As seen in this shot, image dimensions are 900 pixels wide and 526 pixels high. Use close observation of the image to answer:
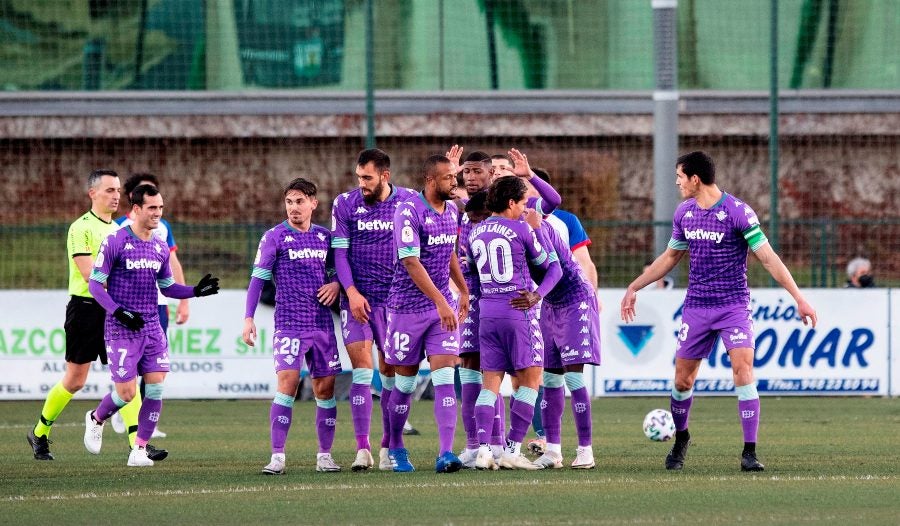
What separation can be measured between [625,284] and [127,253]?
35.7 feet

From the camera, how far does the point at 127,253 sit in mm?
10828

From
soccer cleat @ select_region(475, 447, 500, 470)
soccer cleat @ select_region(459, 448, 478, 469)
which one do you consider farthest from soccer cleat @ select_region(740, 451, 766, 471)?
soccer cleat @ select_region(459, 448, 478, 469)

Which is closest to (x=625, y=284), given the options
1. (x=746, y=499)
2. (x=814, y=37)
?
(x=814, y=37)

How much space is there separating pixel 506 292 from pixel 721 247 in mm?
1405

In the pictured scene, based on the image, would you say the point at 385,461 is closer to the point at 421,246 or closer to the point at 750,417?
the point at 421,246

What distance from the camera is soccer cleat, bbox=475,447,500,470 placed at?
10.0 m

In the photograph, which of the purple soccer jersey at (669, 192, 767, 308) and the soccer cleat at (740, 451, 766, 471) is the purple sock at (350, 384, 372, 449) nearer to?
the purple soccer jersey at (669, 192, 767, 308)

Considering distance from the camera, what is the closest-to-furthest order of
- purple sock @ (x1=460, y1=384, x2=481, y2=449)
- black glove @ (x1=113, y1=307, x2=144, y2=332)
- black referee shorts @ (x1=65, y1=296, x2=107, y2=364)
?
purple sock @ (x1=460, y1=384, x2=481, y2=449) < black glove @ (x1=113, y1=307, x2=144, y2=332) < black referee shorts @ (x1=65, y1=296, x2=107, y2=364)

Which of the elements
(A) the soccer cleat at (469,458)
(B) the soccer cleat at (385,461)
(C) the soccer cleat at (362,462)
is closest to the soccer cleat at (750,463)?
(A) the soccer cleat at (469,458)

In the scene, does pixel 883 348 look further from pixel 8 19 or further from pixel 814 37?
pixel 8 19

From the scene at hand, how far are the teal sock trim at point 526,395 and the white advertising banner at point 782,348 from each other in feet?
24.7

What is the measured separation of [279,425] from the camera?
10.1 m

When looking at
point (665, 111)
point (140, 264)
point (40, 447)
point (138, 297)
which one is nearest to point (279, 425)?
point (138, 297)

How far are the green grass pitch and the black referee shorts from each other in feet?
2.50
